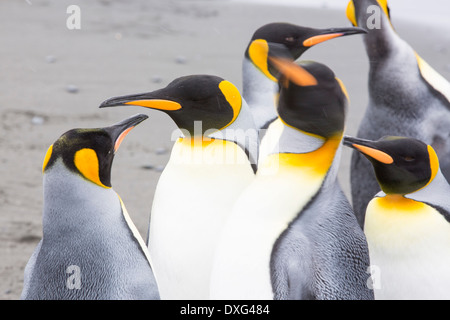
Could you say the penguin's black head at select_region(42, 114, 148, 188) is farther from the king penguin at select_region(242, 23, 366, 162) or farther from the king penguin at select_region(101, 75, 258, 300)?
the king penguin at select_region(242, 23, 366, 162)

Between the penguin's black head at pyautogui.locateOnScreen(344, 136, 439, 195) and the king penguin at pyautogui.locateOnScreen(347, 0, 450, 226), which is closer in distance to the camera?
the penguin's black head at pyautogui.locateOnScreen(344, 136, 439, 195)

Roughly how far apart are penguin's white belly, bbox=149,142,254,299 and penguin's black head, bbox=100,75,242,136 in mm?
89

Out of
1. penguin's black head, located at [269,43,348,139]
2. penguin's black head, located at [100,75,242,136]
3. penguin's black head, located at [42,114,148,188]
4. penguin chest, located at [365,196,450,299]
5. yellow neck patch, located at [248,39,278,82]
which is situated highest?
penguin's black head, located at [269,43,348,139]

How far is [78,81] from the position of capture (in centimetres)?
525

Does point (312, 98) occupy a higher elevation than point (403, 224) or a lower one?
higher

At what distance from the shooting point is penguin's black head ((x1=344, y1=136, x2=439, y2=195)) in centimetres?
161

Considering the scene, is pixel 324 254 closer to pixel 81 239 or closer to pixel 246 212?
pixel 246 212

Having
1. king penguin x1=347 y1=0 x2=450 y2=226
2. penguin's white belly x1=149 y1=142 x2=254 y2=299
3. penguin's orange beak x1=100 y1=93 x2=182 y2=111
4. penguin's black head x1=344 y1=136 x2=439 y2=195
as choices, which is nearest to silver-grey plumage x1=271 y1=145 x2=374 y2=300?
penguin's black head x1=344 y1=136 x2=439 y2=195

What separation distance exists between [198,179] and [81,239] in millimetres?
369

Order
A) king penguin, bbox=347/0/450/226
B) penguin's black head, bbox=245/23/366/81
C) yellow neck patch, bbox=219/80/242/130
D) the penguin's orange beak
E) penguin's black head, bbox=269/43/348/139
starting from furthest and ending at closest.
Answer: king penguin, bbox=347/0/450/226
penguin's black head, bbox=245/23/366/81
yellow neck patch, bbox=219/80/242/130
the penguin's orange beak
penguin's black head, bbox=269/43/348/139

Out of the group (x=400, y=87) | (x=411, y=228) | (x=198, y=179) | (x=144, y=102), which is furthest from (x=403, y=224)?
(x=400, y=87)

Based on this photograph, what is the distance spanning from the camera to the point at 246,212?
4.95 ft

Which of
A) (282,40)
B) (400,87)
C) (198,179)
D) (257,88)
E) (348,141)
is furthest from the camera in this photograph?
(257,88)

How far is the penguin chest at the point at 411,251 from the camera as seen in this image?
1.67m
